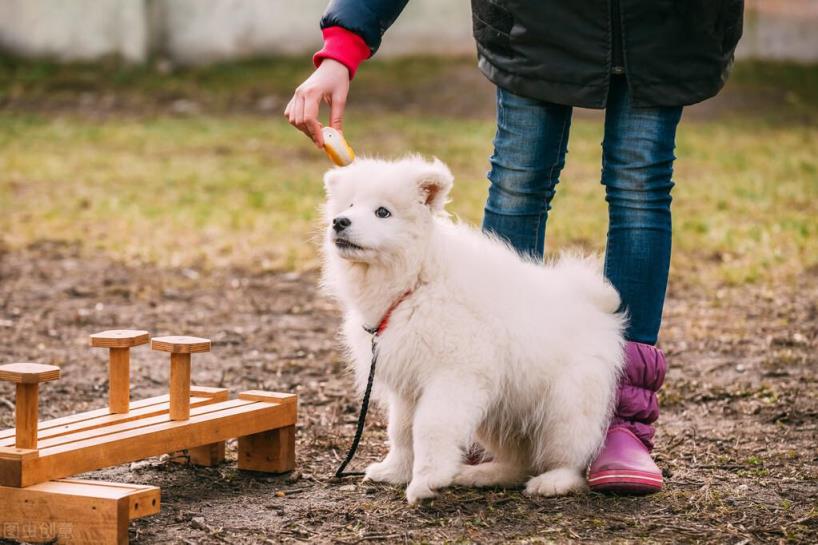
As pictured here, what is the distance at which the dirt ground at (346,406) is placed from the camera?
287 centimetres

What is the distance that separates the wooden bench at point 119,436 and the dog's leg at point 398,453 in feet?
1.12

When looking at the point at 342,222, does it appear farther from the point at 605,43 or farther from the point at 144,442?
the point at 605,43

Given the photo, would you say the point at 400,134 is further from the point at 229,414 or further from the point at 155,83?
the point at 229,414

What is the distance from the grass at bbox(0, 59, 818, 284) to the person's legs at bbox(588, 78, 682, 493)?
197 cm

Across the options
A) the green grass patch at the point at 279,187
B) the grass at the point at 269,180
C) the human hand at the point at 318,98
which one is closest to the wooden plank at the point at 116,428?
the human hand at the point at 318,98

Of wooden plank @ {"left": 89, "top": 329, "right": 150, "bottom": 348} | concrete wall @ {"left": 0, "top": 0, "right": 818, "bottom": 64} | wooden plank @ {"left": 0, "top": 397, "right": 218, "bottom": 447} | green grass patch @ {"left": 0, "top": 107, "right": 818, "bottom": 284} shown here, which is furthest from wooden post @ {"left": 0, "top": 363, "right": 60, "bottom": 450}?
concrete wall @ {"left": 0, "top": 0, "right": 818, "bottom": 64}

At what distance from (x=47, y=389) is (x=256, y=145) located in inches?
325

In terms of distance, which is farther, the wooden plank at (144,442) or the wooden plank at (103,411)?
the wooden plank at (103,411)

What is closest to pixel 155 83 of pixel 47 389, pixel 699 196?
pixel 699 196

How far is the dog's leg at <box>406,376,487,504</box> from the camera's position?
2.96 meters

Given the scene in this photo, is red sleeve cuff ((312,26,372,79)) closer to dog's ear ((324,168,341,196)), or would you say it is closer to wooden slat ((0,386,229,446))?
dog's ear ((324,168,341,196))

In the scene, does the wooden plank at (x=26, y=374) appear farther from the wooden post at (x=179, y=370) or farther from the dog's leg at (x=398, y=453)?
the dog's leg at (x=398, y=453)

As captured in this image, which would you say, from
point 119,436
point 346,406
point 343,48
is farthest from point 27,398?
point 346,406

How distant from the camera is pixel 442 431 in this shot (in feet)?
Answer: 9.70
